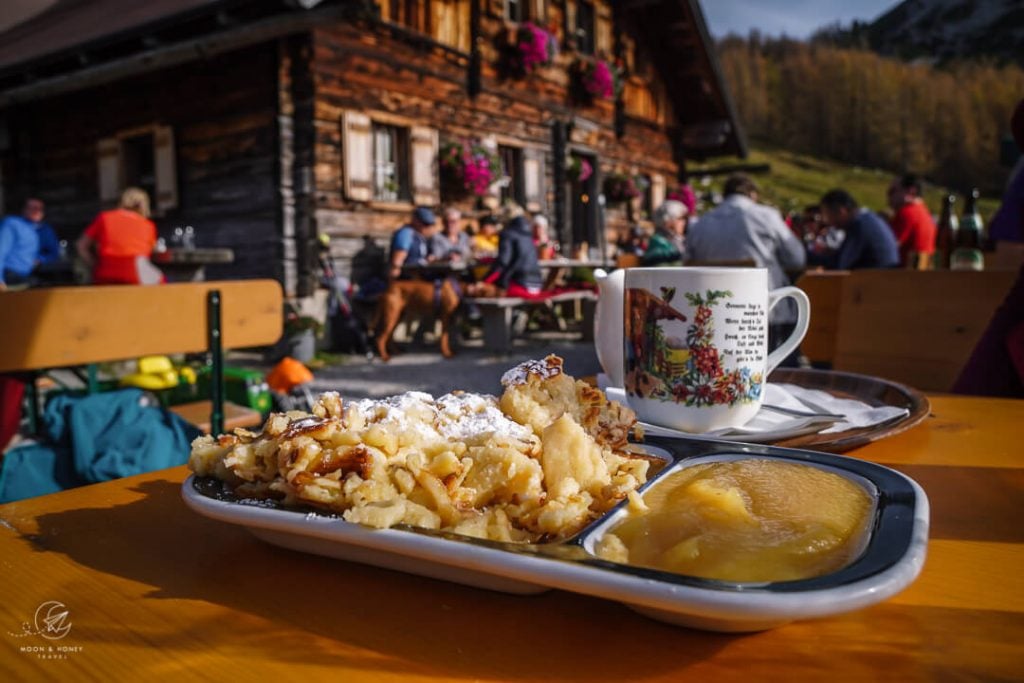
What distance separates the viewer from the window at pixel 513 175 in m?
11.0

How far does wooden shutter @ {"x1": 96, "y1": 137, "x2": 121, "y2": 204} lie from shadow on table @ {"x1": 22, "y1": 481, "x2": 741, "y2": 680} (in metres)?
9.86

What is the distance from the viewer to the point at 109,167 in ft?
30.0

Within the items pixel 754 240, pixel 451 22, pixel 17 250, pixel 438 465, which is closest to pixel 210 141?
pixel 17 250

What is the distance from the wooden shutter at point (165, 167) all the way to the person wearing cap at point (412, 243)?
8.74ft

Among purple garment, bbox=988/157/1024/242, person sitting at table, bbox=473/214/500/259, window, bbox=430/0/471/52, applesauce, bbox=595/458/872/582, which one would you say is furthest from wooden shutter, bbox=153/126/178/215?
applesauce, bbox=595/458/872/582

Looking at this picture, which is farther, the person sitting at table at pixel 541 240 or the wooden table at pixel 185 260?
the person sitting at table at pixel 541 240

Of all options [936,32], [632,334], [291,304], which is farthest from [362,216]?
[936,32]

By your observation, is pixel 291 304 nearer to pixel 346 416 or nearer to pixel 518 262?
pixel 518 262

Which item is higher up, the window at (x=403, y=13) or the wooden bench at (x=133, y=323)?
the window at (x=403, y=13)

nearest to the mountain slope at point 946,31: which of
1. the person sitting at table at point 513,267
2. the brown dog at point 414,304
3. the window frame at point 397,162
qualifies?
the window frame at point 397,162

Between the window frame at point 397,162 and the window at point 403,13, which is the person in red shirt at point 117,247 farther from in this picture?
the window at point 403,13

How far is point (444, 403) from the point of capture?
0.76 m

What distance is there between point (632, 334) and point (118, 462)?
1887 millimetres

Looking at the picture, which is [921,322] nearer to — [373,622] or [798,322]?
[798,322]
